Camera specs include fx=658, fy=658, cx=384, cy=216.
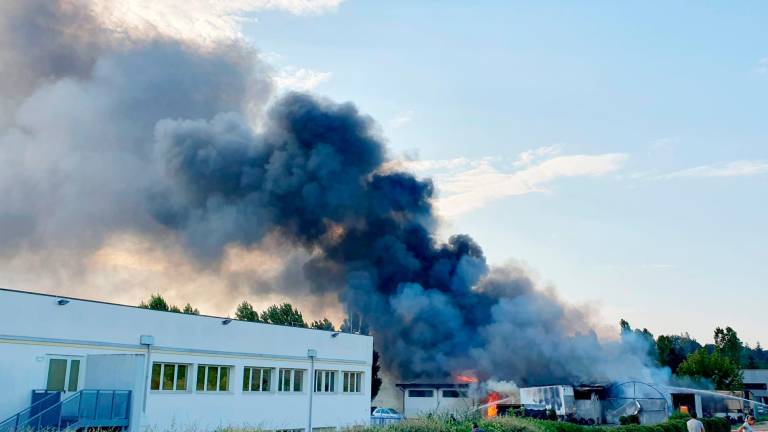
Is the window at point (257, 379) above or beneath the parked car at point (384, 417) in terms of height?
above

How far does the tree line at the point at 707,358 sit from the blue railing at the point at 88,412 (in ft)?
193

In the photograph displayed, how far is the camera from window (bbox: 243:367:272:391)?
1199 inches

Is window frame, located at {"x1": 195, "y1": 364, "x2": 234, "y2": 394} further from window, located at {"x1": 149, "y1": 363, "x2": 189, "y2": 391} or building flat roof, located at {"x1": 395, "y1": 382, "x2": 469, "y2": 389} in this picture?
building flat roof, located at {"x1": 395, "y1": 382, "x2": 469, "y2": 389}

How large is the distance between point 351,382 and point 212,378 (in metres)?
10.7

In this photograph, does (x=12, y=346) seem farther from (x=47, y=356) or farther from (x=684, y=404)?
(x=684, y=404)

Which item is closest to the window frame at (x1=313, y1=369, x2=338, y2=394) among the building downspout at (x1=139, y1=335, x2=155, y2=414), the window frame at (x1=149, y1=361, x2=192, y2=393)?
the window frame at (x1=149, y1=361, x2=192, y2=393)

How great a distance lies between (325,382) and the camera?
35500 mm

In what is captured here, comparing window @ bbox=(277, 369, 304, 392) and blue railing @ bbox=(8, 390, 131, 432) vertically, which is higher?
window @ bbox=(277, 369, 304, 392)

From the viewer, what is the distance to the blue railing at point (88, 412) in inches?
827

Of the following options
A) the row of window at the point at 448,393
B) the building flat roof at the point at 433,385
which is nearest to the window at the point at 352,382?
the building flat roof at the point at 433,385

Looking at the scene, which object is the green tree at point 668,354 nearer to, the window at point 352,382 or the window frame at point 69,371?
the window at point 352,382

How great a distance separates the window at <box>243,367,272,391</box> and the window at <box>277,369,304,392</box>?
608 mm

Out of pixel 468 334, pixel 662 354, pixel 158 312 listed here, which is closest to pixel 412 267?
pixel 468 334

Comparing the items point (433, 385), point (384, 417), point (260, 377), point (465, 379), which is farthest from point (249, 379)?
point (465, 379)
